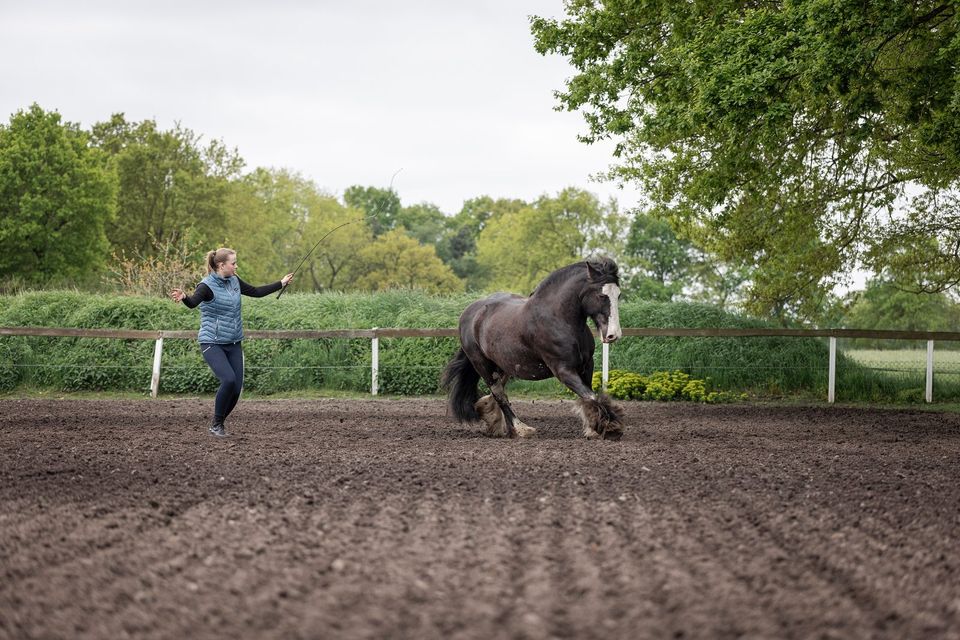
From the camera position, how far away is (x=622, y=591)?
3471 mm

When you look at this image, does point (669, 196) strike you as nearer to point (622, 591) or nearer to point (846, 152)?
point (846, 152)

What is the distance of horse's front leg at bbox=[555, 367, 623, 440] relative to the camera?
9.07m

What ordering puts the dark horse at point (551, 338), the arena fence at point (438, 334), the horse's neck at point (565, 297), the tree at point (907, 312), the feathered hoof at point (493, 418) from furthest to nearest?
the tree at point (907, 312) < the arena fence at point (438, 334) < the feathered hoof at point (493, 418) < the horse's neck at point (565, 297) < the dark horse at point (551, 338)

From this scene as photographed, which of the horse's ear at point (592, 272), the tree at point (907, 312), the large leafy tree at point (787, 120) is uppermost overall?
the large leafy tree at point (787, 120)

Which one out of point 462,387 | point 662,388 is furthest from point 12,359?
point 662,388

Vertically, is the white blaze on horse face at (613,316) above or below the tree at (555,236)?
below

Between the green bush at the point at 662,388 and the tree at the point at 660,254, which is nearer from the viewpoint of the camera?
the green bush at the point at 662,388

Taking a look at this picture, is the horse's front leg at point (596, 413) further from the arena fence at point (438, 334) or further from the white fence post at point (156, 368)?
the white fence post at point (156, 368)

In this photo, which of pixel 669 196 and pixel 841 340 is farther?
pixel 841 340

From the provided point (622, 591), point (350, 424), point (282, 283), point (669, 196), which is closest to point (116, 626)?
point (622, 591)

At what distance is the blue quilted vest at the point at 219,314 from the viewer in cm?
904

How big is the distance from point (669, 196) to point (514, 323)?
689 cm

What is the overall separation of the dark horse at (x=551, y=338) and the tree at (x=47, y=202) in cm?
2962

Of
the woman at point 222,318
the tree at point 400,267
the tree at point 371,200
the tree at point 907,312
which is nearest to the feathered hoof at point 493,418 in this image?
the woman at point 222,318
